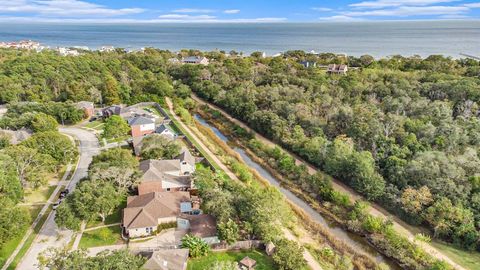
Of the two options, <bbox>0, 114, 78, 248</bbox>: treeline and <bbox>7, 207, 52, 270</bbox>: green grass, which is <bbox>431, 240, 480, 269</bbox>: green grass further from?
<bbox>0, 114, 78, 248</bbox>: treeline

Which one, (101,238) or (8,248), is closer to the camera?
(8,248)

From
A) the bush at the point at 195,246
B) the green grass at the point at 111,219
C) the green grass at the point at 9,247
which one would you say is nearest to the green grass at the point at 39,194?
the green grass at the point at 9,247

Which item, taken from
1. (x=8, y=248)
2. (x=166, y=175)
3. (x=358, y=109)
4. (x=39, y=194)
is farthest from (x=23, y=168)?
(x=358, y=109)

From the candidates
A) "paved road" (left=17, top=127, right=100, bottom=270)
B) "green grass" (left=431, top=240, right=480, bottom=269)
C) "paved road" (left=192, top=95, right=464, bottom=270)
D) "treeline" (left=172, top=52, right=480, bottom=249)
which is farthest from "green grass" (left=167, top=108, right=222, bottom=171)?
"green grass" (left=431, top=240, right=480, bottom=269)

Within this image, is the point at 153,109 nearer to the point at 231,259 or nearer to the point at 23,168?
the point at 23,168

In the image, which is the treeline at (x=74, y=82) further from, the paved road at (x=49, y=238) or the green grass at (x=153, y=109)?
the paved road at (x=49, y=238)

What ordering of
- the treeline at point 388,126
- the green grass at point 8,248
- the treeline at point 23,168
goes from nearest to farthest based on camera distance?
the green grass at point 8,248 → the treeline at point 23,168 → the treeline at point 388,126

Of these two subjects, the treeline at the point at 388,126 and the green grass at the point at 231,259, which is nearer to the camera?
the green grass at the point at 231,259
